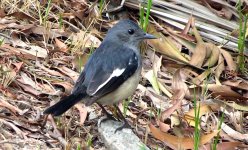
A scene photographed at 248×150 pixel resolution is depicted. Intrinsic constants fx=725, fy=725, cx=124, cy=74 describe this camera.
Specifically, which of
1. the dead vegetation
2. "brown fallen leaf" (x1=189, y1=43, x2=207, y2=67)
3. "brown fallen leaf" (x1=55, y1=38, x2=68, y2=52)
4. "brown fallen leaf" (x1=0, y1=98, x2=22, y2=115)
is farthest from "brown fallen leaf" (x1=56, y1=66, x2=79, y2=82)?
"brown fallen leaf" (x1=189, y1=43, x2=207, y2=67)

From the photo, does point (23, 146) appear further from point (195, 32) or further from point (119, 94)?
point (195, 32)

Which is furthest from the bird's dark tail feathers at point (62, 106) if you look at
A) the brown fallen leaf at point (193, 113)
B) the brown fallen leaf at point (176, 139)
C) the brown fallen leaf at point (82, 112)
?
the brown fallen leaf at point (193, 113)

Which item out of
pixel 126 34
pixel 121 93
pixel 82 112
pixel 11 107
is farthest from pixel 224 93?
pixel 11 107

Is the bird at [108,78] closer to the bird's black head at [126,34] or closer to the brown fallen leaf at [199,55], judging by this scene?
the bird's black head at [126,34]

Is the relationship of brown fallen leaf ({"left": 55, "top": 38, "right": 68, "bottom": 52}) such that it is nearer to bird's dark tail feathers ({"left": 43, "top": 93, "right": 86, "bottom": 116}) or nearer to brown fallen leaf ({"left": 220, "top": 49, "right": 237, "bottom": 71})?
bird's dark tail feathers ({"left": 43, "top": 93, "right": 86, "bottom": 116})

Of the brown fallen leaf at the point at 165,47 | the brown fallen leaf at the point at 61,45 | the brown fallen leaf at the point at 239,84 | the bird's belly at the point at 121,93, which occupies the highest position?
the bird's belly at the point at 121,93

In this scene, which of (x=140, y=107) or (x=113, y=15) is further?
(x=113, y=15)

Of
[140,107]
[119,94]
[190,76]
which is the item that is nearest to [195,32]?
[190,76]
